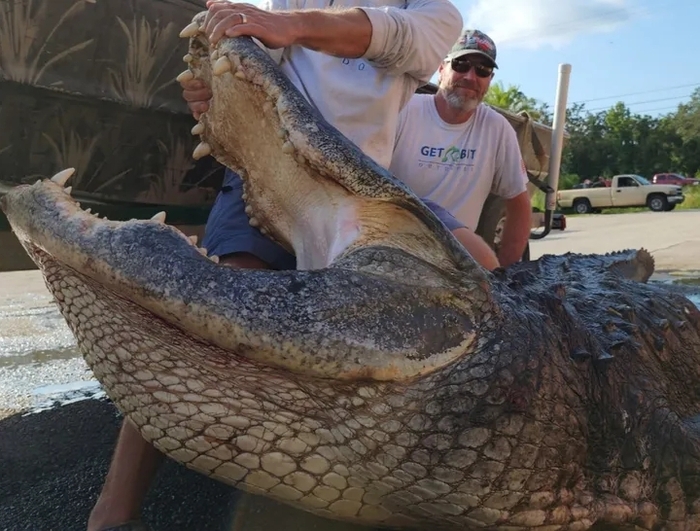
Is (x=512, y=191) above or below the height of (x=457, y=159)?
below

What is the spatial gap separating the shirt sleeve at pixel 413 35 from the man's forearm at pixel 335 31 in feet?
0.11

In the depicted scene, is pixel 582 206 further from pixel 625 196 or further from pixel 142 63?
pixel 142 63

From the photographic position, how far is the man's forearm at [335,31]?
1.74 meters

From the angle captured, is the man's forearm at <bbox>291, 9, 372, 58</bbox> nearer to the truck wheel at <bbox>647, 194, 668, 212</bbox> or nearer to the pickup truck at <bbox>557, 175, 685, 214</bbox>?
the pickup truck at <bbox>557, 175, 685, 214</bbox>

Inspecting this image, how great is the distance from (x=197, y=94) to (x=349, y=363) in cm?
99

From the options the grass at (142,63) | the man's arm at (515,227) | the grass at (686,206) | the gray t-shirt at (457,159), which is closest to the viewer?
the grass at (142,63)

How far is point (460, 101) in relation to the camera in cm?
345

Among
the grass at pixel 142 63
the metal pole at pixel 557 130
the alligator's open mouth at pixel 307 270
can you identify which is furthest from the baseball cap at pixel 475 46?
the alligator's open mouth at pixel 307 270

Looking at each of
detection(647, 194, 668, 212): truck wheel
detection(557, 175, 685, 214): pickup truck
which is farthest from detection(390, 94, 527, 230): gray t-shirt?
detection(647, 194, 668, 212): truck wheel

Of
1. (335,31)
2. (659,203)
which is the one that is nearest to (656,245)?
(335,31)

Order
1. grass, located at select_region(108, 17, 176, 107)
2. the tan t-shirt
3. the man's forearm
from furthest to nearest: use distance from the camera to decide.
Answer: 1. grass, located at select_region(108, 17, 176, 107)
2. the tan t-shirt
3. the man's forearm

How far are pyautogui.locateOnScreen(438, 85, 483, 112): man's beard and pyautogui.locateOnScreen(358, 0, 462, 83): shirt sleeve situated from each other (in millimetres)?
1222

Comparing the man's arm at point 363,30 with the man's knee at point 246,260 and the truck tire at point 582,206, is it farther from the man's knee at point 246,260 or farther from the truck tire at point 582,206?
the truck tire at point 582,206

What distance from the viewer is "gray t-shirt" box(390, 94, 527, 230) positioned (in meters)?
3.40
